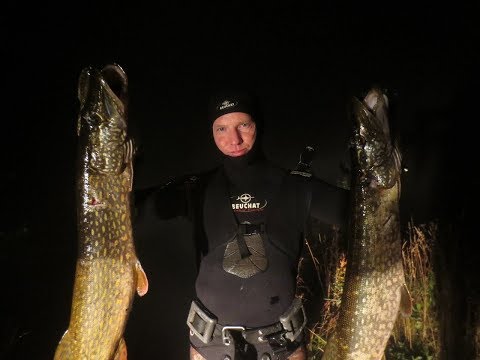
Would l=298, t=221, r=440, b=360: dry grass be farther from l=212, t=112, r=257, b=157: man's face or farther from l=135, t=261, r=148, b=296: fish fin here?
l=135, t=261, r=148, b=296: fish fin

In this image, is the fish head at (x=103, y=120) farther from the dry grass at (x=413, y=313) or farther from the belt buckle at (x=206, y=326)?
the dry grass at (x=413, y=313)

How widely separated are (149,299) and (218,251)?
438 centimetres

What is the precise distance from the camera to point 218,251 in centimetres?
247

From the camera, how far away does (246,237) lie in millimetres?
2432

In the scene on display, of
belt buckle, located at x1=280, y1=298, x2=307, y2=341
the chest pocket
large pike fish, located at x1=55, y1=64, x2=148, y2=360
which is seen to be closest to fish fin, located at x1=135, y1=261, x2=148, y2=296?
large pike fish, located at x1=55, y1=64, x2=148, y2=360

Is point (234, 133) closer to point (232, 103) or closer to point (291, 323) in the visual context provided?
point (232, 103)

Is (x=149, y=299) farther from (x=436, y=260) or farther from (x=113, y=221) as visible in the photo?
(x=113, y=221)

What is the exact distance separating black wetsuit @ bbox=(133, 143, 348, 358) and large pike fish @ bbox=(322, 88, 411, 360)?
23cm

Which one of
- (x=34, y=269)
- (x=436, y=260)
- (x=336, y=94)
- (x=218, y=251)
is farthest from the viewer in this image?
(x=336, y=94)

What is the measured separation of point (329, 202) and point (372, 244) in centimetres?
34

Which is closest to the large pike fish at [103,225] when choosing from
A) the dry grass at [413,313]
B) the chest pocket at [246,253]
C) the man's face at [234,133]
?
the chest pocket at [246,253]

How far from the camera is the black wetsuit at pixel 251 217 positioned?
241 centimetres

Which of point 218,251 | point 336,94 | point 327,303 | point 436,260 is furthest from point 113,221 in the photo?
point 336,94

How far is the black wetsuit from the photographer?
2.41 m
